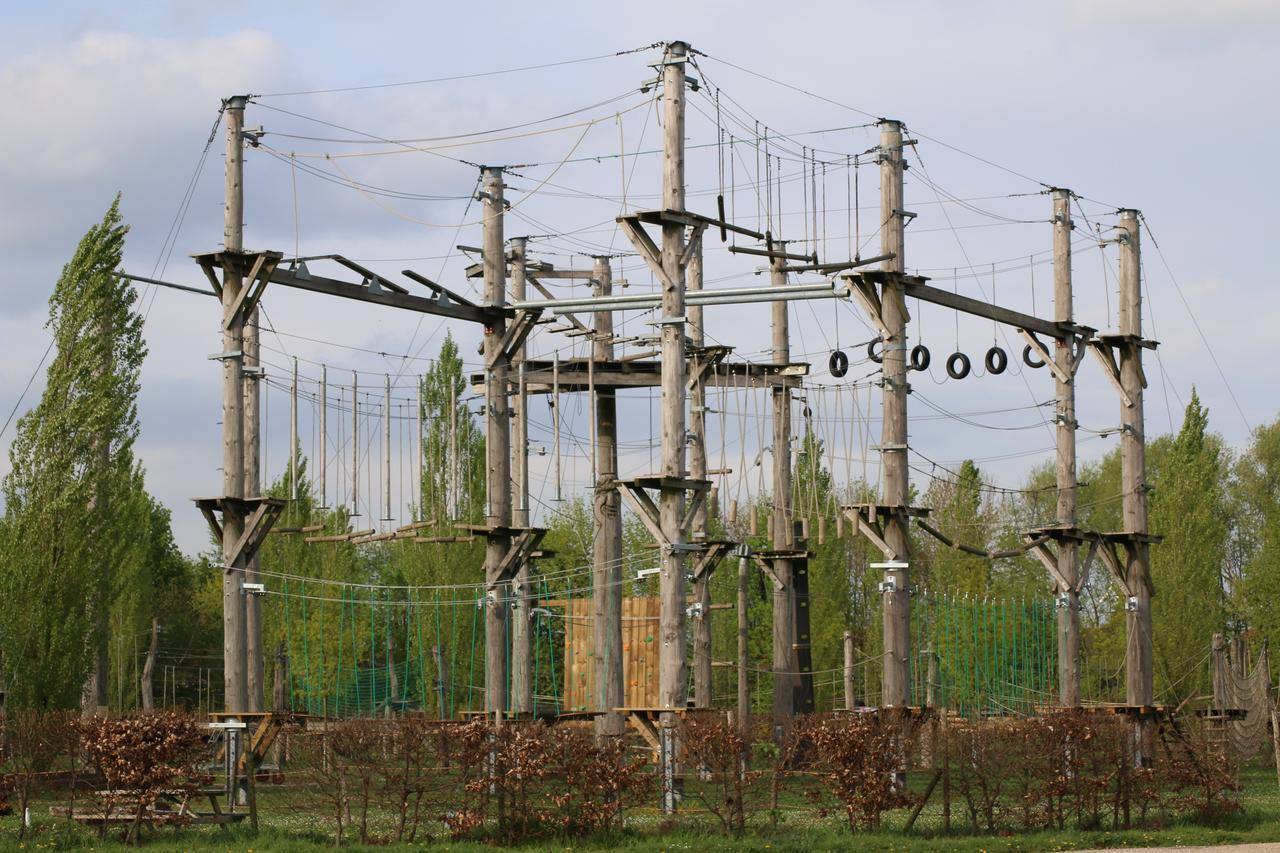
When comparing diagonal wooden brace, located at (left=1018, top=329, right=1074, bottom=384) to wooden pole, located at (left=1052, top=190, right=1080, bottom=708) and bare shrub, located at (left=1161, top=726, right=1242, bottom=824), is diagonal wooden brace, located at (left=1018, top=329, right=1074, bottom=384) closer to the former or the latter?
wooden pole, located at (left=1052, top=190, right=1080, bottom=708)

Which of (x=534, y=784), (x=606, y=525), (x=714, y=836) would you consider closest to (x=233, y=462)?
(x=534, y=784)

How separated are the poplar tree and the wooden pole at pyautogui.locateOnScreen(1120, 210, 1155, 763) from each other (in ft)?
58.0

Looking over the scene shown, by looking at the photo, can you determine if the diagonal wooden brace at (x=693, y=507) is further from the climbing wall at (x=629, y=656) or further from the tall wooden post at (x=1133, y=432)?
the tall wooden post at (x=1133, y=432)

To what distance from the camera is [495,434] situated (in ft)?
86.2

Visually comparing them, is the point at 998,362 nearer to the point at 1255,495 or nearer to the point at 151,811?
the point at 151,811

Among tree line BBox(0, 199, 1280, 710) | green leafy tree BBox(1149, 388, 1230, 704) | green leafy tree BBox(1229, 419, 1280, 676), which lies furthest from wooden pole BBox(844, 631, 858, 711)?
green leafy tree BBox(1229, 419, 1280, 676)

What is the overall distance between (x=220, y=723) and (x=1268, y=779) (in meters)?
17.9

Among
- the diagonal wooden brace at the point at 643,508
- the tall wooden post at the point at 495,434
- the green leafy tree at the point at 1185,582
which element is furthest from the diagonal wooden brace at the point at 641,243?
the green leafy tree at the point at 1185,582

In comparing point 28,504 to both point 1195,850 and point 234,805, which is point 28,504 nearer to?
point 234,805

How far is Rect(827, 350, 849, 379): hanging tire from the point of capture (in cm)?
2739

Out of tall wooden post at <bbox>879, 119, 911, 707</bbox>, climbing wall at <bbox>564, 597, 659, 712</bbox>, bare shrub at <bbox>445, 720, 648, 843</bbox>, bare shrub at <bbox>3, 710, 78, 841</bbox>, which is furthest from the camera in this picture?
climbing wall at <bbox>564, 597, 659, 712</bbox>

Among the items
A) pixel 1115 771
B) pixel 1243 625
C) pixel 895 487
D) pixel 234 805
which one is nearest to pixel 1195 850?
pixel 1115 771

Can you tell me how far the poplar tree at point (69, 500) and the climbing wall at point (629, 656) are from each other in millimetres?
8742

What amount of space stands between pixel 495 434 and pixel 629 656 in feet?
26.4
